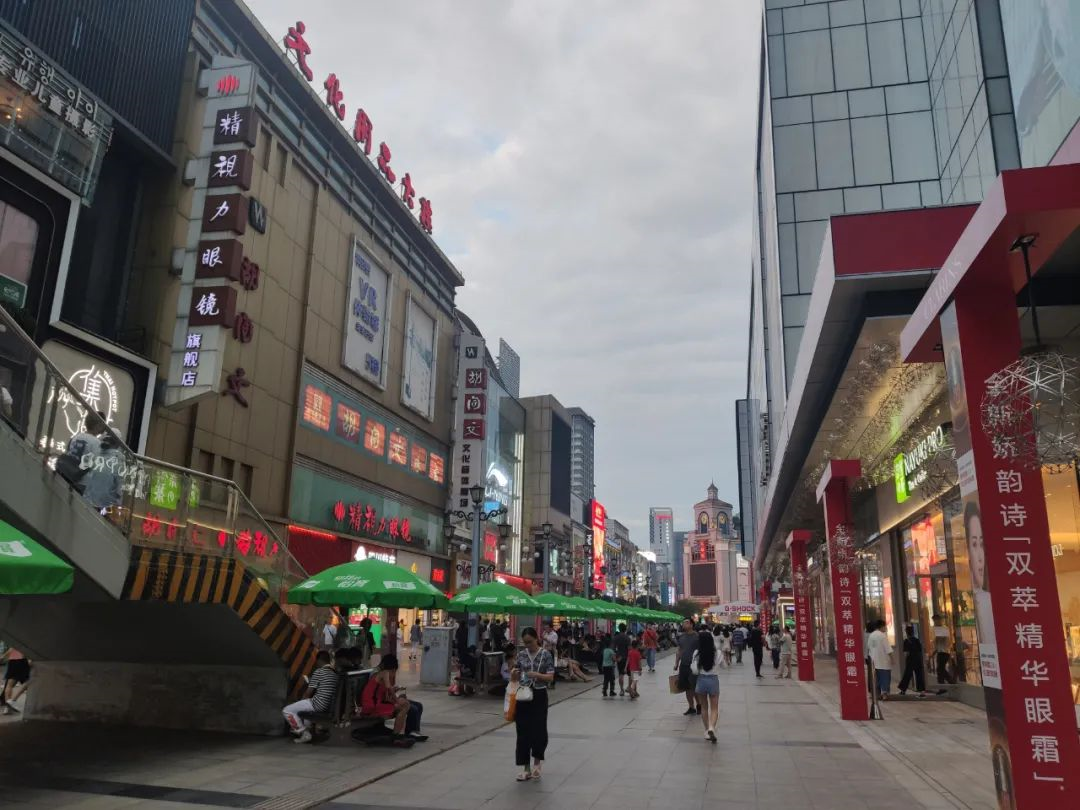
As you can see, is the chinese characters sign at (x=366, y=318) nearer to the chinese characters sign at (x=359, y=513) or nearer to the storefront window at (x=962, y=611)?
the chinese characters sign at (x=359, y=513)

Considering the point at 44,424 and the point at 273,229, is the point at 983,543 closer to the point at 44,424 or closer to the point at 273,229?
the point at 44,424

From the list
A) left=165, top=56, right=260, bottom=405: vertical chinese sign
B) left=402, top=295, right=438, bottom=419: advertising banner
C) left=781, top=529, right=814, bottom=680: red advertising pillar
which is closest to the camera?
left=165, top=56, right=260, bottom=405: vertical chinese sign

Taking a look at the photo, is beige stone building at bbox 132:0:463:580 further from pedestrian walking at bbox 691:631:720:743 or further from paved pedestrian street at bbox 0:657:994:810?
pedestrian walking at bbox 691:631:720:743

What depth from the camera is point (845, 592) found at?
15.7 m

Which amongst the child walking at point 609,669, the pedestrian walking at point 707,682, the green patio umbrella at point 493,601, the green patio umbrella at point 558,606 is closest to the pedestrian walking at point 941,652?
the child walking at point 609,669

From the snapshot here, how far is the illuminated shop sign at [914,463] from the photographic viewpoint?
13647 mm

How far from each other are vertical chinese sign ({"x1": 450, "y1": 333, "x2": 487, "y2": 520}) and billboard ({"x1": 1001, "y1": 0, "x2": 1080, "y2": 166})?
109ft

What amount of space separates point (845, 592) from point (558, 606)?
9.91m

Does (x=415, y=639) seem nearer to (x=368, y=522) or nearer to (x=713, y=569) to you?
(x=368, y=522)

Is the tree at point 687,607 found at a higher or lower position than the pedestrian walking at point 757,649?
higher

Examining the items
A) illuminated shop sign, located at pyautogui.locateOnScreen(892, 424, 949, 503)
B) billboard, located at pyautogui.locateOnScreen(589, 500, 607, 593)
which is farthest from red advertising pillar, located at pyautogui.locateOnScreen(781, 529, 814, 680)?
billboard, located at pyautogui.locateOnScreen(589, 500, 607, 593)

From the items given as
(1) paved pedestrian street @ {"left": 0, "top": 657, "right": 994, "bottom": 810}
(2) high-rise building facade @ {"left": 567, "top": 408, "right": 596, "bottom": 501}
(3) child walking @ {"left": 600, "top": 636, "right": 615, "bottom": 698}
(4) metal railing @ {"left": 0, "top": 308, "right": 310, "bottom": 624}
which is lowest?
(1) paved pedestrian street @ {"left": 0, "top": 657, "right": 994, "bottom": 810}

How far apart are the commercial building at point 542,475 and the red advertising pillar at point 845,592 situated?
47.0 metres

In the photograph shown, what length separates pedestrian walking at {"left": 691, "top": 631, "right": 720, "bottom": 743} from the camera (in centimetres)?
1240
